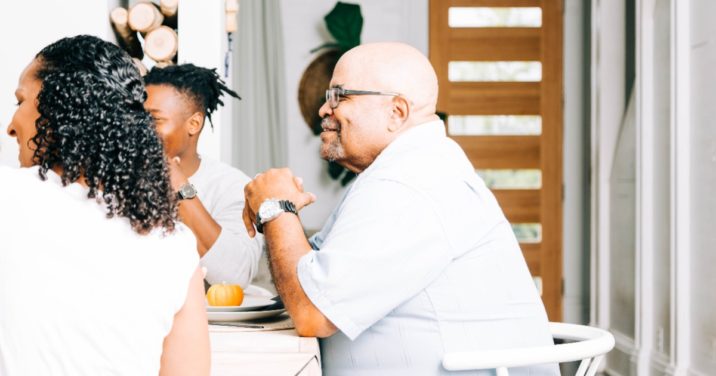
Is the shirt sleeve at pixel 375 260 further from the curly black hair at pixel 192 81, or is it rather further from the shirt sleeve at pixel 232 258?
the curly black hair at pixel 192 81

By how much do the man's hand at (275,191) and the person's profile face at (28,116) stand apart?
2.04ft

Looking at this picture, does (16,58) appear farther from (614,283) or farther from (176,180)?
(614,283)

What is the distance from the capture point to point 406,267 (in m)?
1.39

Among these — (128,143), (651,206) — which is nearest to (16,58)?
(128,143)

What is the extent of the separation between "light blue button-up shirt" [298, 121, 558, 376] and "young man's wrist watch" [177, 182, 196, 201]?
2.28 ft

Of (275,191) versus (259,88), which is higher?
(259,88)

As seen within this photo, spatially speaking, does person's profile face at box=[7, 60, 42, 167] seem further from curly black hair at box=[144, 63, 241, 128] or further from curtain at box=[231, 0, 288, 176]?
curtain at box=[231, 0, 288, 176]

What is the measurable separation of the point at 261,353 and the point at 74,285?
1.44ft

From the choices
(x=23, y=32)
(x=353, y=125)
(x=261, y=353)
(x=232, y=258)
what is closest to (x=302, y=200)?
(x=353, y=125)

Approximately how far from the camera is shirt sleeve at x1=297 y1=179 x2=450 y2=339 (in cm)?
137

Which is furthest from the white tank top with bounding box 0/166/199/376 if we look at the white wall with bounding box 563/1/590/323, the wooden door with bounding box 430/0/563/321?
the white wall with bounding box 563/1/590/323

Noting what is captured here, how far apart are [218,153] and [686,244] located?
6.41ft

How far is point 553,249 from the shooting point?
17.2 ft

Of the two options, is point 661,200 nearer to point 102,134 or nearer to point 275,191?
point 275,191
